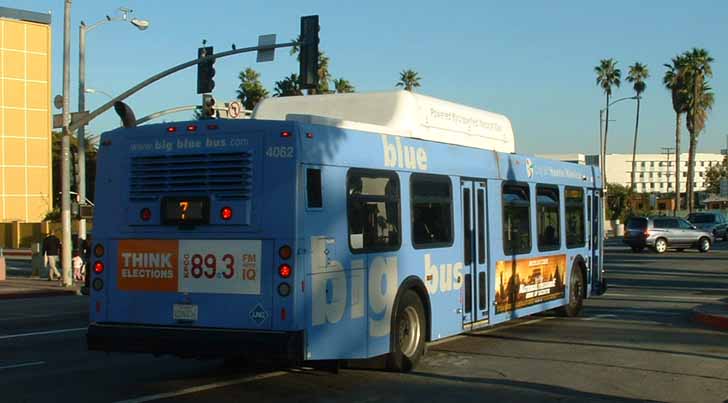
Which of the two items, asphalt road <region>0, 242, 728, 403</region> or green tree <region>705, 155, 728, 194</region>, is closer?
asphalt road <region>0, 242, 728, 403</region>

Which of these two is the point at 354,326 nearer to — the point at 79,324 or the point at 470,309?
the point at 470,309

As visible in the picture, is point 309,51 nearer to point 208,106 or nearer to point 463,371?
point 208,106

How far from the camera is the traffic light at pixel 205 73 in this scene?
979 inches

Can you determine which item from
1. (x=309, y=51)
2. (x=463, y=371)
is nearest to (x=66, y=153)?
(x=309, y=51)

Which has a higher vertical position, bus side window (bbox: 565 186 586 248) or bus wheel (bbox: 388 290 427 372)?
bus side window (bbox: 565 186 586 248)

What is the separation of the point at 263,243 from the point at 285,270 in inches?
14.3

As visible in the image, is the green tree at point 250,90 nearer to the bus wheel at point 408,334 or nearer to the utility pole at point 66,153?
the utility pole at point 66,153

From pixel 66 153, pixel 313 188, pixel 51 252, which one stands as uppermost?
pixel 66 153

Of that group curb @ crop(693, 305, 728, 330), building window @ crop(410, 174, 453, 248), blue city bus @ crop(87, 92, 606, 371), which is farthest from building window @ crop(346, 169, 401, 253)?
curb @ crop(693, 305, 728, 330)

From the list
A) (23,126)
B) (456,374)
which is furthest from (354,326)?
(23,126)

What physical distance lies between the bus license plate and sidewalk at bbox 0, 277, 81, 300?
59.8ft

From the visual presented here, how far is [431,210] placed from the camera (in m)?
11.7

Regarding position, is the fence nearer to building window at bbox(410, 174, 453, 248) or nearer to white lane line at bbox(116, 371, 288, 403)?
Result: building window at bbox(410, 174, 453, 248)

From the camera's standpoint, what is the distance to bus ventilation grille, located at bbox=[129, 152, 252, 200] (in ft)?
30.6
